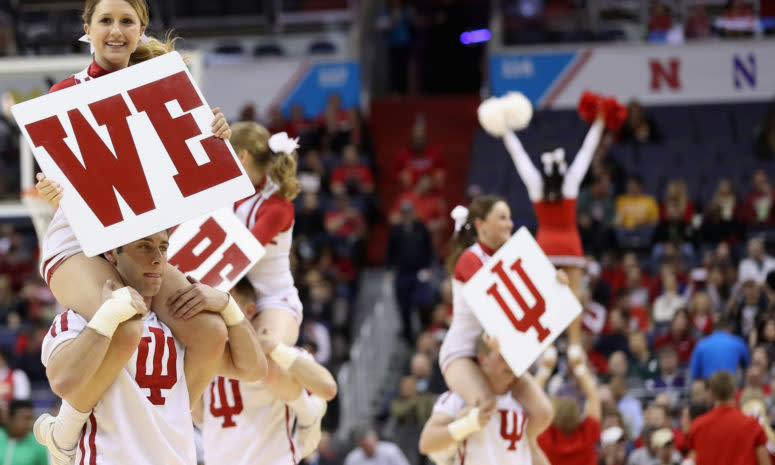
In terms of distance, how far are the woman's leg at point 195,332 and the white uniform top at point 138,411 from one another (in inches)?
2.6

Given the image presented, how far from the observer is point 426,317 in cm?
1252

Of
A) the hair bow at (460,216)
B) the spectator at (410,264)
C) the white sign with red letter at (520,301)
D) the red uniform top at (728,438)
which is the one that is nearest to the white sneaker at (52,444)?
the white sign with red letter at (520,301)

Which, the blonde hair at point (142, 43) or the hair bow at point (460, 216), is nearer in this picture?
the blonde hair at point (142, 43)

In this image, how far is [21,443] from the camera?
31.7 feet

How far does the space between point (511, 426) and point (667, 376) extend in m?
5.10

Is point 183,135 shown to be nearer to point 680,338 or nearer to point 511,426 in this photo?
point 511,426

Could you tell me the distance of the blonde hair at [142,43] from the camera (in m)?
4.32

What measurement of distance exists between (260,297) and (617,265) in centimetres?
715

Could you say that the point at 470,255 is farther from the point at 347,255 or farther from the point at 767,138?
the point at 767,138

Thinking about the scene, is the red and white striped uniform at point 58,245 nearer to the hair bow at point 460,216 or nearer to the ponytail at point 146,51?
the ponytail at point 146,51

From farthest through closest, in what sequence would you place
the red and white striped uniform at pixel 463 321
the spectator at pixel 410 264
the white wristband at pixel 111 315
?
the spectator at pixel 410 264 < the red and white striped uniform at pixel 463 321 < the white wristband at pixel 111 315

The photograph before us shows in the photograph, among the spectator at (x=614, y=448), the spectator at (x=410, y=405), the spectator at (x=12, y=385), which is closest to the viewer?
the spectator at (x=614, y=448)

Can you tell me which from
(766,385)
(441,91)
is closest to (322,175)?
(441,91)

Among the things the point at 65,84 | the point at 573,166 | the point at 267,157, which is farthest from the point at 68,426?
the point at 573,166
